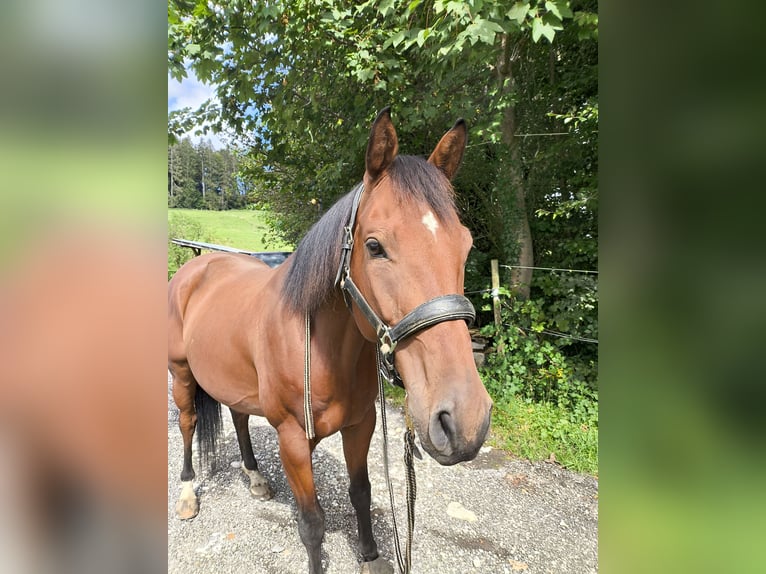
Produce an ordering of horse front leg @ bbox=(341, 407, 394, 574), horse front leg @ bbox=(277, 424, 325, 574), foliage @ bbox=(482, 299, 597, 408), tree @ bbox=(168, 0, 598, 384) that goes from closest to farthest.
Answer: horse front leg @ bbox=(277, 424, 325, 574) → horse front leg @ bbox=(341, 407, 394, 574) → tree @ bbox=(168, 0, 598, 384) → foliage @ bbox=(482, 299, 597, 408)

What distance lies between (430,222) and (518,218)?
3.88 metres

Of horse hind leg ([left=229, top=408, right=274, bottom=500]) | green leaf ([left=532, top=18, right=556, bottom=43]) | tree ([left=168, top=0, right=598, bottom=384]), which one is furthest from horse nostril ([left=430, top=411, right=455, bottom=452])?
horse hind leg ([left=229, top=408, right=274, bottom=500])

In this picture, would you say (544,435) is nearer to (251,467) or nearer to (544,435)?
(544,435)

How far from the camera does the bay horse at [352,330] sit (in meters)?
1.07

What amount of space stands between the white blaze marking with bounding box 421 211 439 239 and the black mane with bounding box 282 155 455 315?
Answer: 3 cm

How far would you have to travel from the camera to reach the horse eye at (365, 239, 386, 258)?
3.94ft

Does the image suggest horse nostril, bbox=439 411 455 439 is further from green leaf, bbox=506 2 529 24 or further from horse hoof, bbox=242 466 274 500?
horse hoof, bbox=242 466 274 500

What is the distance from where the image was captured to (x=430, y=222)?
118cm

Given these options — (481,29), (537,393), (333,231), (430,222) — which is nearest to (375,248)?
(430,222)

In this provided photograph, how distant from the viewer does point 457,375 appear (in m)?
1.03

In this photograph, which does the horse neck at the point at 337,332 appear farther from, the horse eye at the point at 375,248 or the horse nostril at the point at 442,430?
the horse nostril at the point at 442,430
